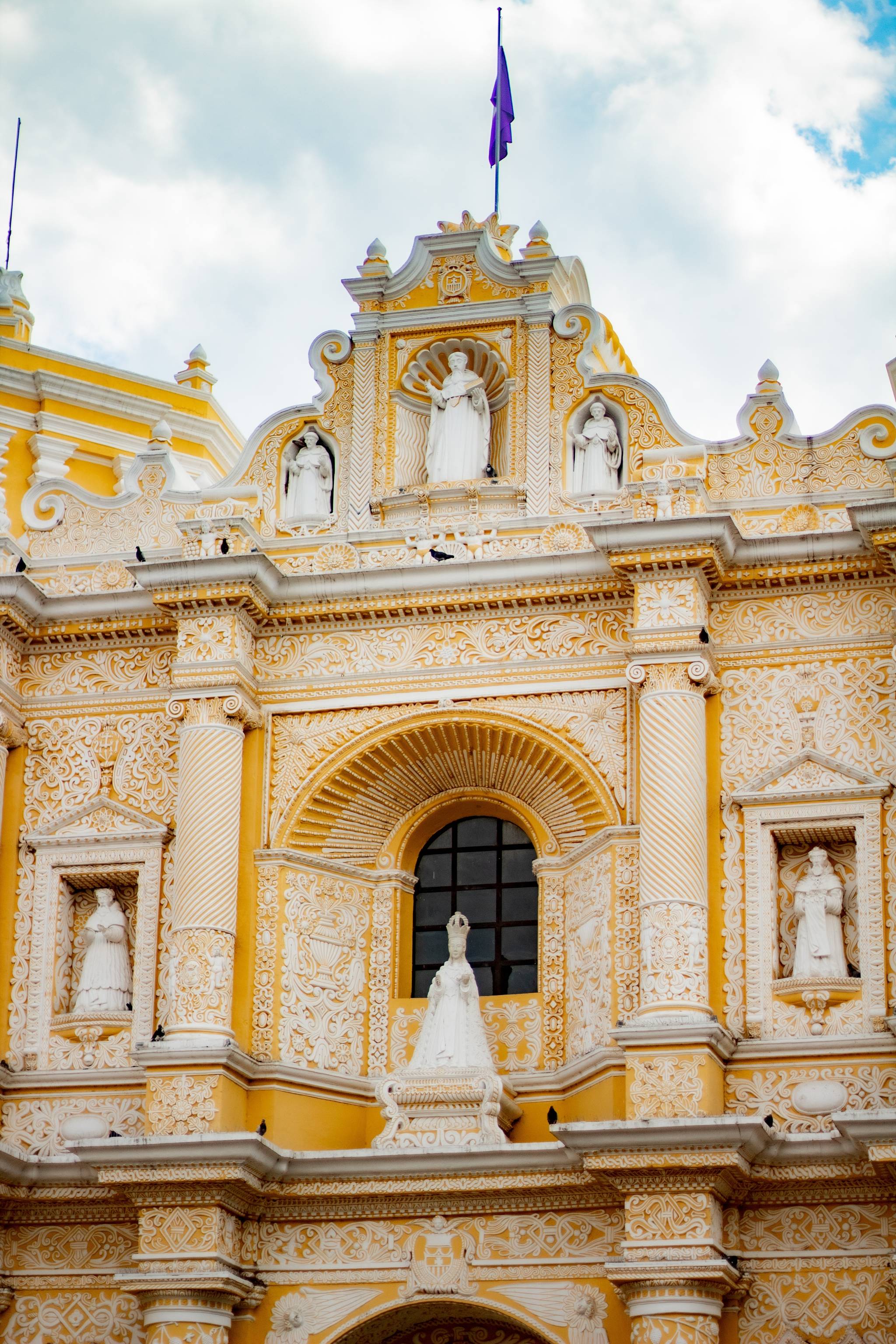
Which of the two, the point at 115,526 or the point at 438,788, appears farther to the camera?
the point at 115,526

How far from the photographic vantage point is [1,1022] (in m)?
18.4

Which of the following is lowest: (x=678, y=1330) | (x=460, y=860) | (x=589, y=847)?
(x=678, y=1330)

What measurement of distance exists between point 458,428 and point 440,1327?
23.2ft

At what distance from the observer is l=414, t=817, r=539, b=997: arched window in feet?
60.6

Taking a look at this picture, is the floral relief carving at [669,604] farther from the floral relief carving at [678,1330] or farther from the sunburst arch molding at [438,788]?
the floral relief carving at [678,1330]

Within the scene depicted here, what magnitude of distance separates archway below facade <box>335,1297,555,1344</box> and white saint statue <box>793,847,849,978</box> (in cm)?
329

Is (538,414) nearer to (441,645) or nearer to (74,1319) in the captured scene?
(441,645)

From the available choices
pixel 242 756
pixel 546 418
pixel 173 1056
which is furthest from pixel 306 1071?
pixel 546 418

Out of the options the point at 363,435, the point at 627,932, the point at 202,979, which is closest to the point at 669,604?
the point at 627,932

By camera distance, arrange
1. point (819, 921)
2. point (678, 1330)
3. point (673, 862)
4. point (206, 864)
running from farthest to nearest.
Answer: point (206, 864) < point (819, 921) < point (673, 862) < point (678, 1330)

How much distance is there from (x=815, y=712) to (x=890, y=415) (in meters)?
2.44

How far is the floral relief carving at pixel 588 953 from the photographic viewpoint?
17422 mm

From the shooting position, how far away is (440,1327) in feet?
58.0

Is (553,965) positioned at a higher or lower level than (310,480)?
lower
